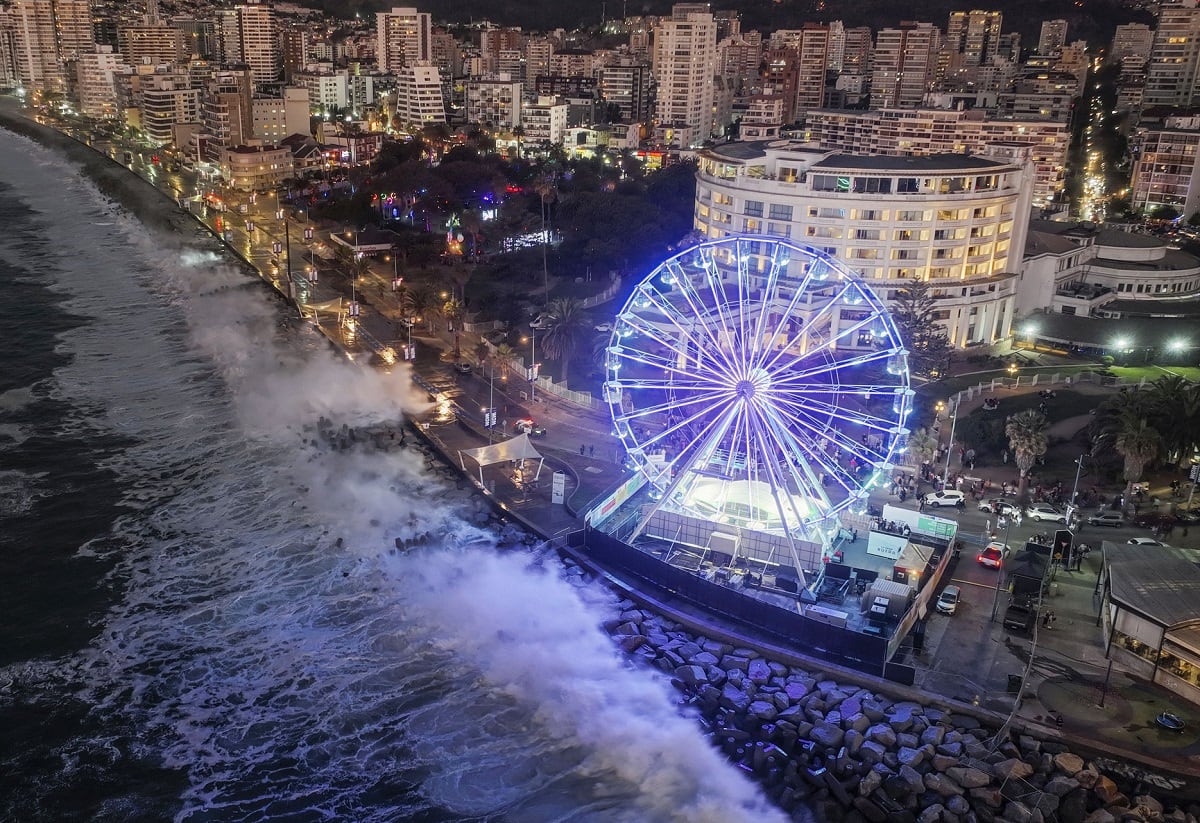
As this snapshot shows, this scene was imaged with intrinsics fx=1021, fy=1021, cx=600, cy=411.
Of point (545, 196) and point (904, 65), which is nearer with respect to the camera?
point (545, 196)

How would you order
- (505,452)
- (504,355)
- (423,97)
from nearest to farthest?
(505,452) < (504,355) < (423,97)

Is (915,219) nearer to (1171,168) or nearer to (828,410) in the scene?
(828,410)

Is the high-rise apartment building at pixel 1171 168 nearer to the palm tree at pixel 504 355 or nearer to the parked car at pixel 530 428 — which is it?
the palm tree at pixel 504 355

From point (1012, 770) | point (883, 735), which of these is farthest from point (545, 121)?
point (1012, 770)

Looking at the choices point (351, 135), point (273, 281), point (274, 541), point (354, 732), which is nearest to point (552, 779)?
point (354, 732)

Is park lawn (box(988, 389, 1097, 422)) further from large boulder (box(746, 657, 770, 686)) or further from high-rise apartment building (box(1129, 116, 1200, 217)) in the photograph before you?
high-rise apartment building (box(1129, 116, 1200, 217))

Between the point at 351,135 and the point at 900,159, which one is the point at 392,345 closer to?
the point at 900,159
